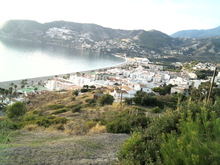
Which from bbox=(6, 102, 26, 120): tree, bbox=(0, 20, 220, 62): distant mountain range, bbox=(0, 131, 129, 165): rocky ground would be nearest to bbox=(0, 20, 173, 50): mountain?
bbox=(0, 20, 220, 62): distant mountain range

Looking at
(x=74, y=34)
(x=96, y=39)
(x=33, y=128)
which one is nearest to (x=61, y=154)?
(x=33, y=128)

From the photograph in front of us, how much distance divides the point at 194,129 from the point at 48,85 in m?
34.1

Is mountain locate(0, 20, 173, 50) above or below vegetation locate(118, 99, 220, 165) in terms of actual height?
above

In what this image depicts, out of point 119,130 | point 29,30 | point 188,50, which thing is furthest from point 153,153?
point 29,30

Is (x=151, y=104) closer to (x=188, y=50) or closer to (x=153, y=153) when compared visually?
(x=153, y=153)

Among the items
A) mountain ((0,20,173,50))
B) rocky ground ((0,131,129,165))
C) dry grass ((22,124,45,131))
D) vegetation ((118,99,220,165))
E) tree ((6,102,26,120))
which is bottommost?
tree ((6,102,26,120))

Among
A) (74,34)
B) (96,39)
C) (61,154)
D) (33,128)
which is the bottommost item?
(33,128)

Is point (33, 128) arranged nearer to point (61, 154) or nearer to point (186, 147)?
point (61, 154)

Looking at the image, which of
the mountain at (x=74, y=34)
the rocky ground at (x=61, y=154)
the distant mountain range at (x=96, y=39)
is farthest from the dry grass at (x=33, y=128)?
the mountain at (x=74, y=34)

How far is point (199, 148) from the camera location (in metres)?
2.22

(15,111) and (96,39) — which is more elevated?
(96,39)

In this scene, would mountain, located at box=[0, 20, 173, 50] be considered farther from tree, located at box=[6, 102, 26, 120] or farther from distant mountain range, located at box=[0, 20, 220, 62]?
tree, located at box=[6, 102, 26, 120]

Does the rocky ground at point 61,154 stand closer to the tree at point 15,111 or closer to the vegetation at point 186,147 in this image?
the vegetation at point 186,147

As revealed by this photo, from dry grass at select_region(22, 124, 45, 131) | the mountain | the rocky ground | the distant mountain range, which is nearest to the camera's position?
the rocky ground
